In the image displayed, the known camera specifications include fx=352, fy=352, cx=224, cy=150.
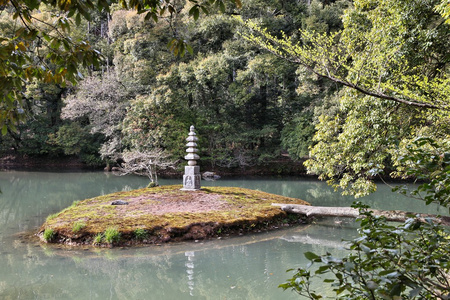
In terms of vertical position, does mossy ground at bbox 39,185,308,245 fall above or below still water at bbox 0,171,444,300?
above

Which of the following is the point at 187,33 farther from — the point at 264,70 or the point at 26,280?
the point at 26,280

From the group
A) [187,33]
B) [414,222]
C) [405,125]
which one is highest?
[187,33]

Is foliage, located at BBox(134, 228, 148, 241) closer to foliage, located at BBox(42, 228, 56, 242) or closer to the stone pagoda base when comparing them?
foliage, located at BBox(42, 228, 56, 242)

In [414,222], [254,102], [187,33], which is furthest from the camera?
[254,102]

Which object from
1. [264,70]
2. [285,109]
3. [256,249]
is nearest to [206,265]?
[256,249]

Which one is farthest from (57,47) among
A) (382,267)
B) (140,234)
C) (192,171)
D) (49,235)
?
(192,171)

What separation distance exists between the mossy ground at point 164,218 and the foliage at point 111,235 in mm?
31

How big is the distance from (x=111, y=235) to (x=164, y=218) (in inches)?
40.7

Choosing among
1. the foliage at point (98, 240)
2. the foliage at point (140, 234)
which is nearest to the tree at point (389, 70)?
the foliage at point (140, 234)

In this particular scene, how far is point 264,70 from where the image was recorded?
15609mm

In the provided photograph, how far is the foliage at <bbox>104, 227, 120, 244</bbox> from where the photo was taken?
18.1 ft

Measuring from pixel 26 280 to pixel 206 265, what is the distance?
215 centimetres

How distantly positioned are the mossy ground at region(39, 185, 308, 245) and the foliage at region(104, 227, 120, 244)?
0.10 ft

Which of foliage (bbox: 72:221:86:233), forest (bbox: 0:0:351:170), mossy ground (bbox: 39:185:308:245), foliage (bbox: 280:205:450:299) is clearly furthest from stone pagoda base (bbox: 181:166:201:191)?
foliage (bbox: 280:205:450:299)
